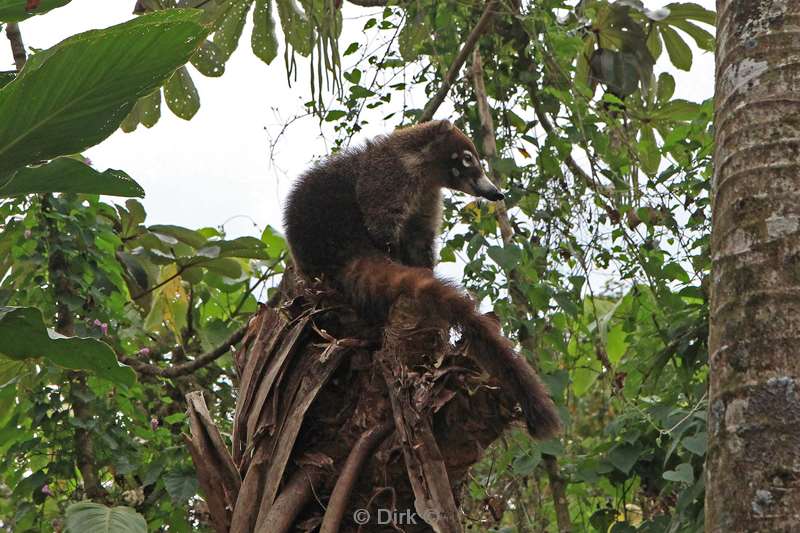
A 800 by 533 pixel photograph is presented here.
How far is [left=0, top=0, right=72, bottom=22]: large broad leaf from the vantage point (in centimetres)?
226

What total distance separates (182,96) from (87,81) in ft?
8.27

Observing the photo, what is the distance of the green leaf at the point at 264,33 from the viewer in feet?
14.5

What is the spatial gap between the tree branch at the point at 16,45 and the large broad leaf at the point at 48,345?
6.37 feet

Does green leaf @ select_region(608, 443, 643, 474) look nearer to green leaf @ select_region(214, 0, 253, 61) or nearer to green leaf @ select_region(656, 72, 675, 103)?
green leaf @ select_region(656, 72, 675, 103)

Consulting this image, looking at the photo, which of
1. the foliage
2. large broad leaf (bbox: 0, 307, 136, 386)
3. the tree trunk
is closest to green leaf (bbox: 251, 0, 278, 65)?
the foliage

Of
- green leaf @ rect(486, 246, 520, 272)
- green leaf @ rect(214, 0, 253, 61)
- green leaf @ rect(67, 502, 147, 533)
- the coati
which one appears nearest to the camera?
the coati

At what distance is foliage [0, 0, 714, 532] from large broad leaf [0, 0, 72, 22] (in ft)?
1.18

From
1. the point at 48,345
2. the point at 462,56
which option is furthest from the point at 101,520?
the point at 462,56

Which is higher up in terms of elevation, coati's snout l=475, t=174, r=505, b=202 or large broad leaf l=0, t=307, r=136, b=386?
coati's snout l=475, t=174, r=505, b=202

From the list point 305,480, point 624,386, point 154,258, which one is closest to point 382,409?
point 305,480

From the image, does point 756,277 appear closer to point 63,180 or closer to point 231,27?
point 63,180

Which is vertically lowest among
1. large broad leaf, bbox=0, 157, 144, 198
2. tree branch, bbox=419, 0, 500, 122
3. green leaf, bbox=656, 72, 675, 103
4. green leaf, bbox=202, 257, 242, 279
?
large broad leaf, bbox=0, 157, 144, 198

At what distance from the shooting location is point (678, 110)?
4.19 meters

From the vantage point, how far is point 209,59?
450 cm
